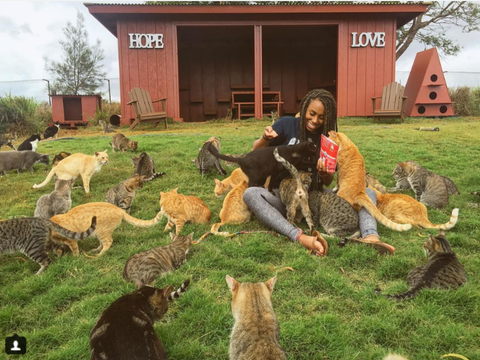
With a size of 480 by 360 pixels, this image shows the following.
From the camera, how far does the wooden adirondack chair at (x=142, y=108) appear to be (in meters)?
13.0

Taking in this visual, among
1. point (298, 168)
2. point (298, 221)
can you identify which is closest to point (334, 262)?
point (298, 221)

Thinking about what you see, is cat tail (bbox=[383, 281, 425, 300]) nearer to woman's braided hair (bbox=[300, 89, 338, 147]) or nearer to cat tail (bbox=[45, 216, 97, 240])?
woman's braided hair (bbox=[300, 89, 338, 147])

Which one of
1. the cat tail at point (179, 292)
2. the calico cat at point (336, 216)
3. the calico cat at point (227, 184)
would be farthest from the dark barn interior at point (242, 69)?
the cat tail at point (179, 292)

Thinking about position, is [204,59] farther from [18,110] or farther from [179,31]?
[18,110]

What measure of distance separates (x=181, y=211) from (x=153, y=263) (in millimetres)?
1402

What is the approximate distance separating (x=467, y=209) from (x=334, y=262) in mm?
3058

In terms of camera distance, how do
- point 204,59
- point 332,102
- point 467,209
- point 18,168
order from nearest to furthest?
1. point 332,102
2. point 467,209
3. point 18,168
4. point 204,59

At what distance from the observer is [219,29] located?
16906 mm

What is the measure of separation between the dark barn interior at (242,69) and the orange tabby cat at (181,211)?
1526 centimetres

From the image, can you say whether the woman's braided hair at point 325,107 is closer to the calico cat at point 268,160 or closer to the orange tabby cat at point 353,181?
the orange tabby cat at point 353,181

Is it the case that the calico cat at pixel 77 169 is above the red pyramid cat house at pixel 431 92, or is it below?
below

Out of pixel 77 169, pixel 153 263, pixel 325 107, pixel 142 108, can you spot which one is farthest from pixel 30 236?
pixel 142 108

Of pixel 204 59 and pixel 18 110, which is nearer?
pixel 18 110

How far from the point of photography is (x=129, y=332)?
2.11 meters
